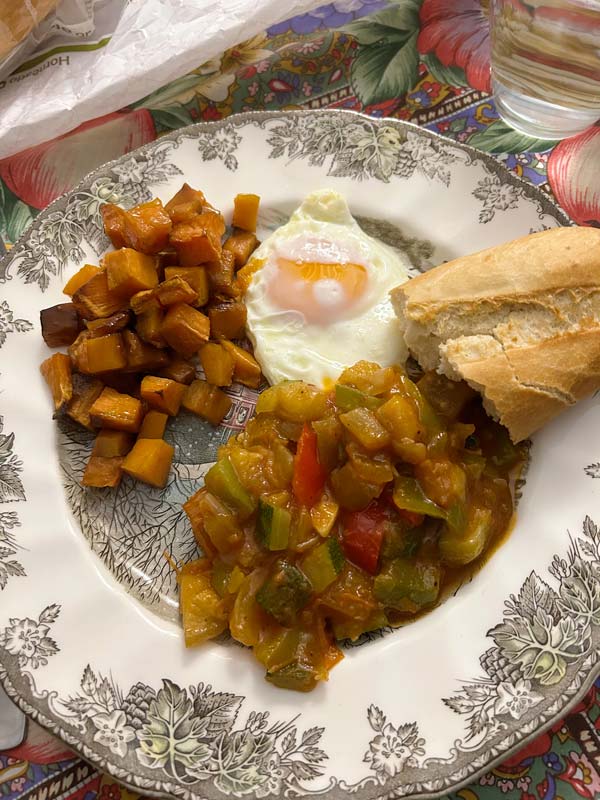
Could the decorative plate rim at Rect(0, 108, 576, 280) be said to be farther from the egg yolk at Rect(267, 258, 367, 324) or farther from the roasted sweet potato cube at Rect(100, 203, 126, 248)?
the egg yolk at Rect(267, 258, 367, 324)

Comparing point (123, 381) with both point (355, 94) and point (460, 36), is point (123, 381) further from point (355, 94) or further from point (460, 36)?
point (460, 36)

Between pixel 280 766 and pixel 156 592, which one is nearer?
pixel 280 766

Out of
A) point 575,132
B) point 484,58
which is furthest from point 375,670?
point 484,58

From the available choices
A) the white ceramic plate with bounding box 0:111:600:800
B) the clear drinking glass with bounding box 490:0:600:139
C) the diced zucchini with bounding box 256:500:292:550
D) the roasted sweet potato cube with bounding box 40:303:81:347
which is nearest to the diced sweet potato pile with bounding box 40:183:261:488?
the roasted sweet potato cube with bounding box 40:303:81:347

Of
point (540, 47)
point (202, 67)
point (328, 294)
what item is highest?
point (202, 67)

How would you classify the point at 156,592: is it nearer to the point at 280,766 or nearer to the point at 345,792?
the point at 280,766

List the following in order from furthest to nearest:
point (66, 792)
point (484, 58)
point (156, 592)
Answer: point (484, 58)
point (156, 592)
point (66, 792)
